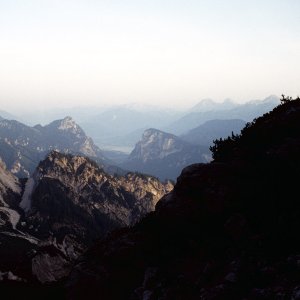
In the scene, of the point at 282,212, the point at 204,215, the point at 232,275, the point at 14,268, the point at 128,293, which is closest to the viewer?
the point at 232,275

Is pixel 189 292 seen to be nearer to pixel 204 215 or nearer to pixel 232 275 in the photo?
pixel 232 275

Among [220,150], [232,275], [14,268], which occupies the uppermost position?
[220,150]

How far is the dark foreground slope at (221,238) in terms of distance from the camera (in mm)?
24688

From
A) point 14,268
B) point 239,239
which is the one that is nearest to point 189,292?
point 239,239

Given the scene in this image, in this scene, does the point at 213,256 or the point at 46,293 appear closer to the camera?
the point at 213,256

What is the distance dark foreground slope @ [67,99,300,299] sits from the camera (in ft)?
81.0

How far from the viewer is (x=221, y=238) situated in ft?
98.2

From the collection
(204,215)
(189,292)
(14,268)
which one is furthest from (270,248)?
(14,268)

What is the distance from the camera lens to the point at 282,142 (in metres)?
37.2

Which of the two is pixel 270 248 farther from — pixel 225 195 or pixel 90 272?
pixel 90 272

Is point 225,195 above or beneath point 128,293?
above

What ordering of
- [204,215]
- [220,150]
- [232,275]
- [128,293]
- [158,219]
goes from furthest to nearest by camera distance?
[220,150]
[158,219]
[204,215]
[128,293]
[232,275]

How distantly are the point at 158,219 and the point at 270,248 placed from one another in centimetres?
1221

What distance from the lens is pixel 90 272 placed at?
3394 centimetres
